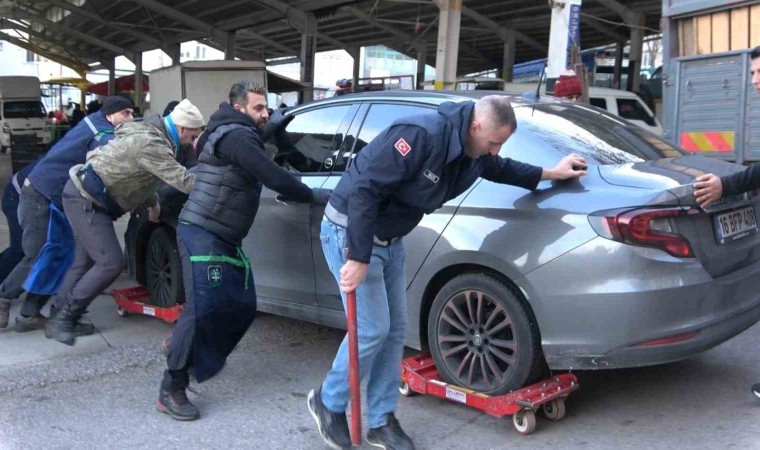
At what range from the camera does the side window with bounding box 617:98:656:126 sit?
14.4 meters

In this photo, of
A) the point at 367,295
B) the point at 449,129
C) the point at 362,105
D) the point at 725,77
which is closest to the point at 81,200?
the point at 362,105

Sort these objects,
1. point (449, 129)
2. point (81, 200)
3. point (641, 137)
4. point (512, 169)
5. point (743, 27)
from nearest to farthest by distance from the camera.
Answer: point (449, 129)
point (512, 169)
point (641, 137)
point (81, 200)
point (743, 27)

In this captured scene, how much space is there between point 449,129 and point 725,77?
446cm

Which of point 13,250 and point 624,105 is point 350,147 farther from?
point 624,105

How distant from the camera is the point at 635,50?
24.2 meters

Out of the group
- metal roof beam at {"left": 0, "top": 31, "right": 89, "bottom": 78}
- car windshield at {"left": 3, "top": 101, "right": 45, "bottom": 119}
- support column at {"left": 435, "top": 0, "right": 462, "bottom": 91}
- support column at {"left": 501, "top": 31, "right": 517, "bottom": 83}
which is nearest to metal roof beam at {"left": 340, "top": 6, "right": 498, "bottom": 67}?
support column at {"left": 501, "top": 31, "right": 517, "bottom": 83}

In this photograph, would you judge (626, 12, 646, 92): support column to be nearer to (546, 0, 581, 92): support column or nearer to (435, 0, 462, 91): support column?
(435, 0, 462, 91): support column

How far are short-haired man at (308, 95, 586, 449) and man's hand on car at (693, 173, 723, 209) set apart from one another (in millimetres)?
537

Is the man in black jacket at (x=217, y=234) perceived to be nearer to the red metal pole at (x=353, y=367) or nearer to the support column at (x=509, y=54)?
the red metal pole at (x=353, y=367)

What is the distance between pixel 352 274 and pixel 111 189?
2454 mm

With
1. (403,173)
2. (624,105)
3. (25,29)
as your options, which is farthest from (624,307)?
(25,29)

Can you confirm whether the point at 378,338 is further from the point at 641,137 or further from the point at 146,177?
the point at 146,177

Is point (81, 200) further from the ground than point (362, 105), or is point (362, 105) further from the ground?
point (362, 105)

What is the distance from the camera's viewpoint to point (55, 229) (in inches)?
214
